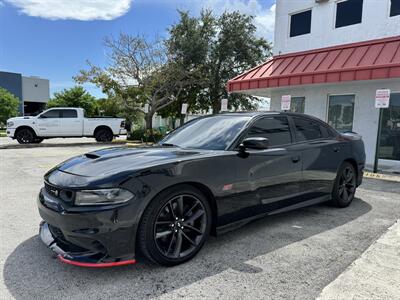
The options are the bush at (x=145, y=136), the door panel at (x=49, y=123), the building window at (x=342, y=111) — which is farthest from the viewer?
the bush at (x=145, y=136)

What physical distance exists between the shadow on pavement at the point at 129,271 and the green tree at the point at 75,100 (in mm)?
43582

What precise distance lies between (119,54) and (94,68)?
1.86 meters

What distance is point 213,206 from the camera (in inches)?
133

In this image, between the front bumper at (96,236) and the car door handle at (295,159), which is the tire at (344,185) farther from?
the front bumper at (96,236)

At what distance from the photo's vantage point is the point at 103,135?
18047 millimetres

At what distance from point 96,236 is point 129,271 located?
0.55 meters

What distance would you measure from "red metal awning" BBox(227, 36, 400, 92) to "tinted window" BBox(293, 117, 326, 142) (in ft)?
15.9

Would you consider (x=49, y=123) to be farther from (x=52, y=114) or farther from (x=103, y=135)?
(x=103, y=135)

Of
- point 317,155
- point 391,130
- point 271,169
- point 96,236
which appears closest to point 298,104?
point 391,130

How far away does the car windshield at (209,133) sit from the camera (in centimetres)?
382

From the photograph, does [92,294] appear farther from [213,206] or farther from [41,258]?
[213,206]

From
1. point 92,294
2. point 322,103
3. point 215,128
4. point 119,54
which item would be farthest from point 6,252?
point 119,54

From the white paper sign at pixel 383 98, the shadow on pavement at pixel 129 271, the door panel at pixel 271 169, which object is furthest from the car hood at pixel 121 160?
the white paper sign at pixel 383 98

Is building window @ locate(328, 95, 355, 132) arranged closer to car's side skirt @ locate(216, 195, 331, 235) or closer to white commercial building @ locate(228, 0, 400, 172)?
white commercial building @ locate(228, 0, 400, 172)
